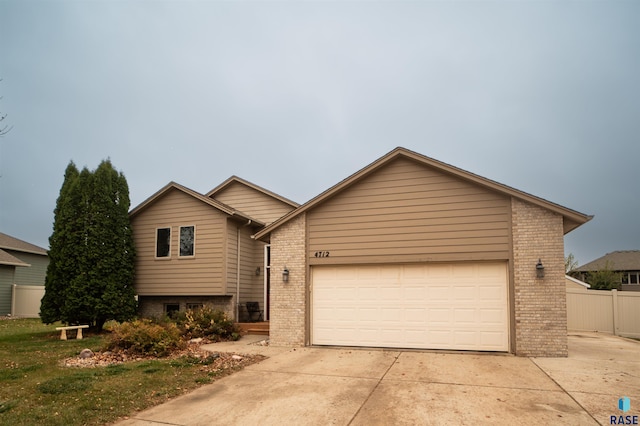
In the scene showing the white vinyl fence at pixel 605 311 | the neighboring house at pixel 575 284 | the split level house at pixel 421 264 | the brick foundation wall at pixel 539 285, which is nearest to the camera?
the brick foundation wall at pixel 539 285

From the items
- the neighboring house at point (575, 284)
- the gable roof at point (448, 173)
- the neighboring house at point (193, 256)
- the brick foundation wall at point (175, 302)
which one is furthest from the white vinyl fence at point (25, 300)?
the neighboring house at point (575, 284)

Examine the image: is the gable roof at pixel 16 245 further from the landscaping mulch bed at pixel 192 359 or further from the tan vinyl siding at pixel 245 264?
the landscaping mulch bed at pixel 192 359

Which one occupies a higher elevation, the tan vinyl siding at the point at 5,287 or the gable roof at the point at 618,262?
the gable roof at the point at 618,262

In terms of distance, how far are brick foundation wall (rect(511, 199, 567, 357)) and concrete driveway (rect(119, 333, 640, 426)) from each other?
502 mm

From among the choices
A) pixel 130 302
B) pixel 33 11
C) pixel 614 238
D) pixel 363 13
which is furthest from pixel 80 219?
pixel 614 238

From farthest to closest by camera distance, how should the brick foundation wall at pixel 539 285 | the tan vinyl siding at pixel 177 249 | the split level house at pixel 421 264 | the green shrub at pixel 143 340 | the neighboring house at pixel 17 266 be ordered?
1. the neighboring house at pixel 17 266
2. the tan vinyl siding at pixel 177 249
3. the green shrub at pixel 143 340
4. the split level house at pixel 421 264
5. the brick foundation wall at pixel 539 285

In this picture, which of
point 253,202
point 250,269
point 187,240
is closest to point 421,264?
point 250,269

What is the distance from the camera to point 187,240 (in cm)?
1652

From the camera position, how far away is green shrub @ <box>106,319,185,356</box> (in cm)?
1060

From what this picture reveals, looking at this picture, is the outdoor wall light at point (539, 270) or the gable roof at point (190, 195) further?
the gable roof at point (190, 195)

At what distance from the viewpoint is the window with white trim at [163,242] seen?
16703mm

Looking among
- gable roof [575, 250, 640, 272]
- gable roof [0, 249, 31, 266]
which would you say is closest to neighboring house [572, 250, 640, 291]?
gable roof [575, 250, 640, 272]

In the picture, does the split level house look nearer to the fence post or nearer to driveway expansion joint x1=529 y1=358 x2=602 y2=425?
driveway expansion joint x1=529 y1=358 x2=602 y2=425

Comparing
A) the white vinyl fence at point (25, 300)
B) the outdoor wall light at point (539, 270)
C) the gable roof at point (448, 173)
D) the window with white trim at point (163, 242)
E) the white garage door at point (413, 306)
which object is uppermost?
the gable roof at point (448, 173)
